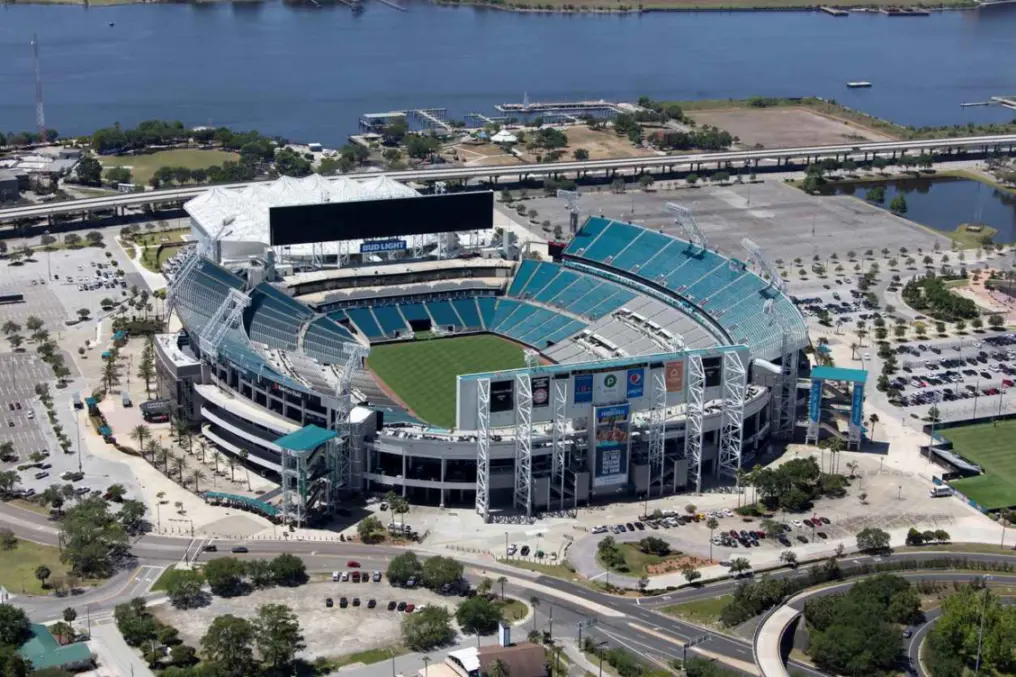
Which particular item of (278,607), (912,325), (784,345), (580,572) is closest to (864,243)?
(912,325)

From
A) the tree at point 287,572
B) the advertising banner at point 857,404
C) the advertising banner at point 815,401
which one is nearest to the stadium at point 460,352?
the advertising banner at point 815,401

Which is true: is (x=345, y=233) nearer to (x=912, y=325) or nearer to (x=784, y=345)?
(x=784, y=345)

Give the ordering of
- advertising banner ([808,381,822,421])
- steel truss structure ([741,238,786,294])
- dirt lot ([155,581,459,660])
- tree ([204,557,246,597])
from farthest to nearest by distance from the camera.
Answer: steel truss structure ([741,238,786,294]), advertising banner ([808,381,822,421]), tree ([204,557,246,597]), dirt lot ([155,581,459,660])

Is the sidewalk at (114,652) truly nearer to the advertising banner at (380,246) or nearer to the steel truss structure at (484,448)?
the steel truss structure at (484,448)

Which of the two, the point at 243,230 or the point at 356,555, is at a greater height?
the point at 243,230

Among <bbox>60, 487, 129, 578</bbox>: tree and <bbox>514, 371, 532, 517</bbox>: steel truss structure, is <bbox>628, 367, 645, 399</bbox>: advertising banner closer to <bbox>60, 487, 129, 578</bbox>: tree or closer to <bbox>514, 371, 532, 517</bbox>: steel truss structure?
<bbox>514, 371, 532, 517</bbox>: steel truss structure

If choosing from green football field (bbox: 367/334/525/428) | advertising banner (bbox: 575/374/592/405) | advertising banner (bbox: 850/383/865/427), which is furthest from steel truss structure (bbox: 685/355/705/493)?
green football field (bbox: 367/334/525/428)
